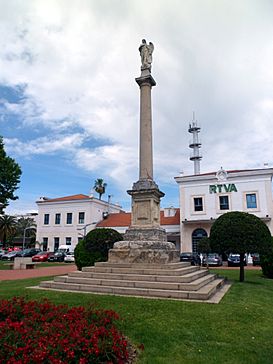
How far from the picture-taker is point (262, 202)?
32.6 meters

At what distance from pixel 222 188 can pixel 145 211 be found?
24.3m

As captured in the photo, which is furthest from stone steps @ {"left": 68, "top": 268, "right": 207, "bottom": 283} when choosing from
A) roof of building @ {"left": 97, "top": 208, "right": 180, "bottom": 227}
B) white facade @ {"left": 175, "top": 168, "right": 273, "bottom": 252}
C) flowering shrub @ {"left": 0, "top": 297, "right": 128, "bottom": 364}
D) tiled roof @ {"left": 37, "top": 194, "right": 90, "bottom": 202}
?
tiled roof @ {"left": 37, "top": 194, "right": 90, "bottom": 202}

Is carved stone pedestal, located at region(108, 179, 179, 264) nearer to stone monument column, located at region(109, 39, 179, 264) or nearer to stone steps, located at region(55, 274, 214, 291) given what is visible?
stone monument column, located at region(109, 39, 179, 264)

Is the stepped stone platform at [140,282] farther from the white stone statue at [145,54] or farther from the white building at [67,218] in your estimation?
the white building at [67,218]

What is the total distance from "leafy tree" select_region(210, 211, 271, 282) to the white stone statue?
8284 mm

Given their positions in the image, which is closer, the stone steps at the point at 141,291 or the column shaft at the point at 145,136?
the stone steps at the point at 141,291

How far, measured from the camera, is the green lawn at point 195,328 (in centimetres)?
443

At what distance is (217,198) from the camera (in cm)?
3472

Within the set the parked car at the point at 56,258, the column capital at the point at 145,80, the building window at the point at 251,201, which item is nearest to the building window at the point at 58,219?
the parked car at the point at 56,258

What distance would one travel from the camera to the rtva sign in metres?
34.2

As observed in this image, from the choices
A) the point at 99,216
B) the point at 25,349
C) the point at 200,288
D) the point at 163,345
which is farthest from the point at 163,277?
the point at 99,216

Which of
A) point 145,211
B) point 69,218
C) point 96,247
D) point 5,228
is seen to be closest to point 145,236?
A: point 145,211

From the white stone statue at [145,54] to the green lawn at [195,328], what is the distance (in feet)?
36.1

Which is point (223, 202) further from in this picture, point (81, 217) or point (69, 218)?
point (69, 218)
